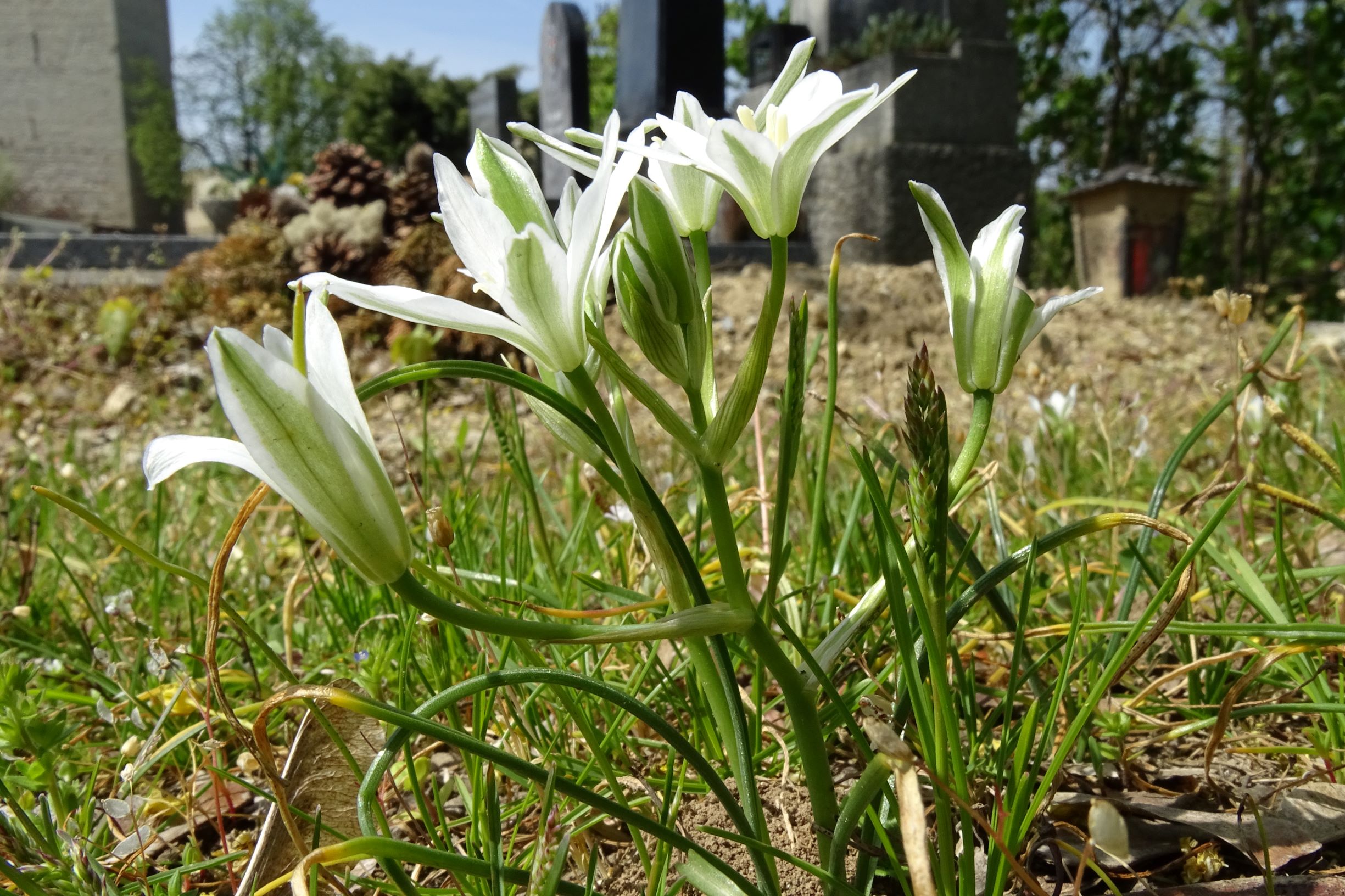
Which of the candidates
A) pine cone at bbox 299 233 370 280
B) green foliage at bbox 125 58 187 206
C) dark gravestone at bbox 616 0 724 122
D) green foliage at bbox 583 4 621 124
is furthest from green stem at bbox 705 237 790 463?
green foliage at bbox 125 58 187 206

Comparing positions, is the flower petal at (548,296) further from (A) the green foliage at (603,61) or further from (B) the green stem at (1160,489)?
(A) the green foliage at (603,61)

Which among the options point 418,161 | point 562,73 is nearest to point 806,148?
point 418,161

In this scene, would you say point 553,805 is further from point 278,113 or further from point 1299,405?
point 278,113

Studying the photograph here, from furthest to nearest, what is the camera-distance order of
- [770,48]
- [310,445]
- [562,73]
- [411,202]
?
[770,48] → [562,73] → [411,202] → [310,445]

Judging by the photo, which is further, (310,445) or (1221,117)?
(1221,117)

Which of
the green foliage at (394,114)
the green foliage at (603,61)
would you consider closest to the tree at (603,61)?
the green foliage at (603,61)

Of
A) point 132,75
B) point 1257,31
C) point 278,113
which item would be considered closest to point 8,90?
point 132,75

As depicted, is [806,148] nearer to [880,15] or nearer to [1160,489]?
[1160,489]
